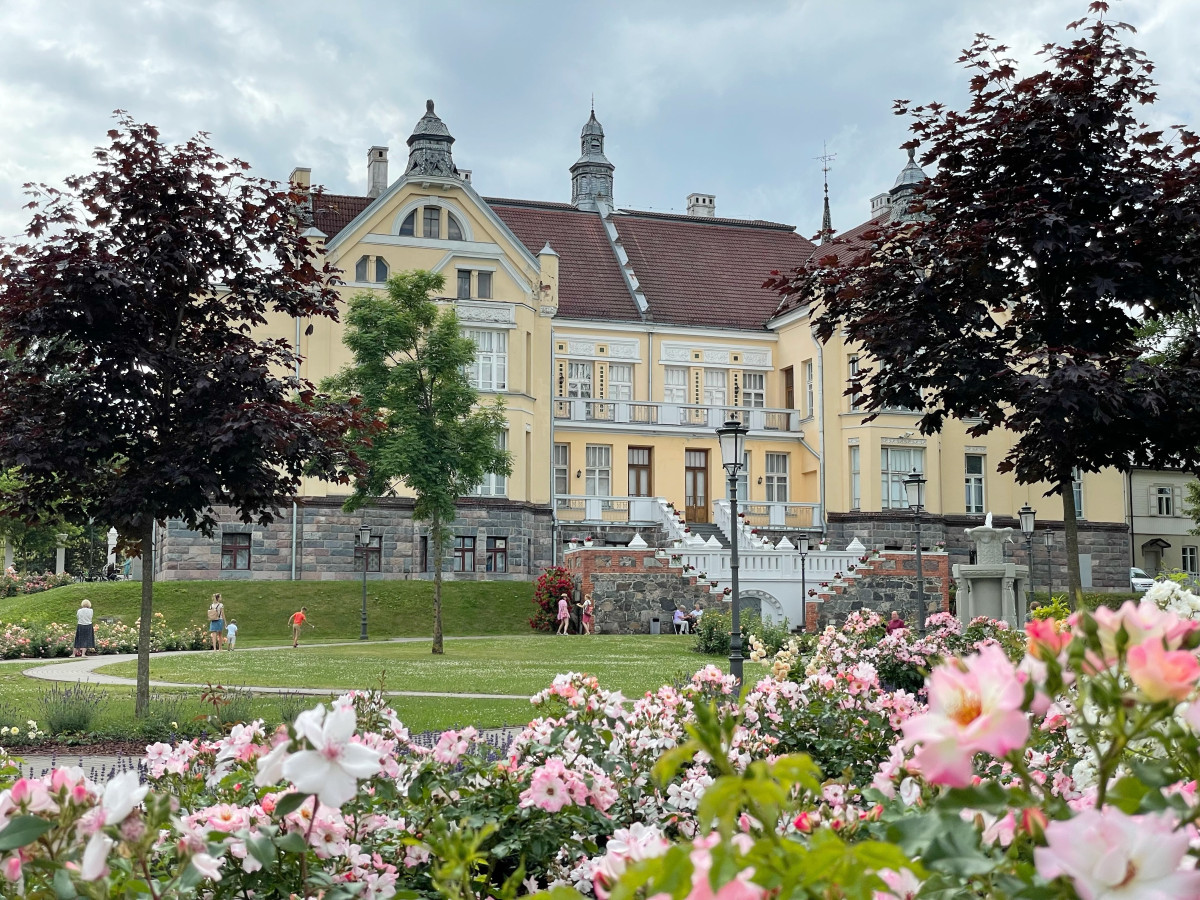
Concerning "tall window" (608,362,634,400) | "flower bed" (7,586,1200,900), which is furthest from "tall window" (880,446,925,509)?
"flower bed" (7,586,1200,900)

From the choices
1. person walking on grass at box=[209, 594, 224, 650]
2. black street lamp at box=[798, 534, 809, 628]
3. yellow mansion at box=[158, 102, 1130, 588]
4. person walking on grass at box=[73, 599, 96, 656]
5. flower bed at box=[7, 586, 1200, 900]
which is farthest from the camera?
yellow mansion at box=[158, 102, 1130, 588]

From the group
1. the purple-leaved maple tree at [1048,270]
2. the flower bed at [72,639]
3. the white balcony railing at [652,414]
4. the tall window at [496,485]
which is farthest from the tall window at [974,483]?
the purple-leaved maple tree at [1048,270]

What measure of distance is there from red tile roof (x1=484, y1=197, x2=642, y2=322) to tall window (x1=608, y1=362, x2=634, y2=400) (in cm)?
194

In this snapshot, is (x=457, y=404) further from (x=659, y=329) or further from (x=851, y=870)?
(x=851, y=870)

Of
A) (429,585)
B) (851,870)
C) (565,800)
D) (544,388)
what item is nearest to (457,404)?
(429,585)

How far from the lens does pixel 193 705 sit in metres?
16.1

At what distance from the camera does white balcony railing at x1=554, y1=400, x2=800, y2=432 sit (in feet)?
151

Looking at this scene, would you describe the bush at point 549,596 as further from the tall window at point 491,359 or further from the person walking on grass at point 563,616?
the tall window at point 491,359

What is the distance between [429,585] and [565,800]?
121 ft

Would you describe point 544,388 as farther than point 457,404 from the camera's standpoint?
Yes

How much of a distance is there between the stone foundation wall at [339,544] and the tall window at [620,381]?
7600 millimetres

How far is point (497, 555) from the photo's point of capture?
42906mm

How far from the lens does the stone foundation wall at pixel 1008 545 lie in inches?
1806

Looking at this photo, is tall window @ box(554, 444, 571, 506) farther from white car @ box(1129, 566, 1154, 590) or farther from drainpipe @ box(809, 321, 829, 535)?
white car @ box(1129, 566, 1154, 590)
